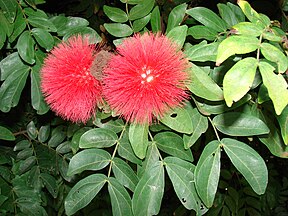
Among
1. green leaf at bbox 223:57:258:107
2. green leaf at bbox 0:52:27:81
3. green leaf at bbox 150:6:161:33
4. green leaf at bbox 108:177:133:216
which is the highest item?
green leaf at bbox 223:57:258:107

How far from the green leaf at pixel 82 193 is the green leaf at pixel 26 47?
483 millimetres

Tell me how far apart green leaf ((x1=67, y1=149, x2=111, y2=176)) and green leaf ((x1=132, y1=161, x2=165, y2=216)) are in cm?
14

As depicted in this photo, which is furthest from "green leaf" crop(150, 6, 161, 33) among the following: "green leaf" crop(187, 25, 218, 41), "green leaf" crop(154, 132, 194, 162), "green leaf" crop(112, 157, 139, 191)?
"green leaf" crop(112, 157, 139, 191)

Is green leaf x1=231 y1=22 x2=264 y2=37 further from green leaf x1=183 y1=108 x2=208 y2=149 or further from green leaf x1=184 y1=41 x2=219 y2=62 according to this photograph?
green leaf x1=183 y1=108 x2=208 y2=149

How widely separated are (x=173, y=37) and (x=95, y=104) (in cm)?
28

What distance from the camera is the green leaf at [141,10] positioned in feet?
4.35

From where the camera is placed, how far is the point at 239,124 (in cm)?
114

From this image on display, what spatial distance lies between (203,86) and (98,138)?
1.19ft

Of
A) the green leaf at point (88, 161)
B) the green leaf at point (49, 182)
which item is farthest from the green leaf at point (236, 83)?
the green leaf at point (49, 182)

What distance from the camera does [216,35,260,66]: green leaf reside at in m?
0.79

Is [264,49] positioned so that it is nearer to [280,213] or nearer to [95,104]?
[95,104]

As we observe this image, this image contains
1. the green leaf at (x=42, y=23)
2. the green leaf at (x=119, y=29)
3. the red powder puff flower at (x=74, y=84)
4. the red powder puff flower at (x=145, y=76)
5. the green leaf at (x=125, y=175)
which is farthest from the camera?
the green leaf at (x=42, y=23)

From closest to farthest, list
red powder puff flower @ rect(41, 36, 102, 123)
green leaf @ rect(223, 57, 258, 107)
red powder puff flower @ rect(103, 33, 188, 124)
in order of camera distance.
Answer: green leaf @ rect(223, 57, 258, 107) < red powder puff flower @ rect(103, 33, 188, 124) < red powder puff flower @ rect(41, 36, 102, 123)

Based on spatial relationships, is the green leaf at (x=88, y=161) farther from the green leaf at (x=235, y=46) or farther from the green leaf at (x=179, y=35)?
the green leaf at (x=235, y=46)
